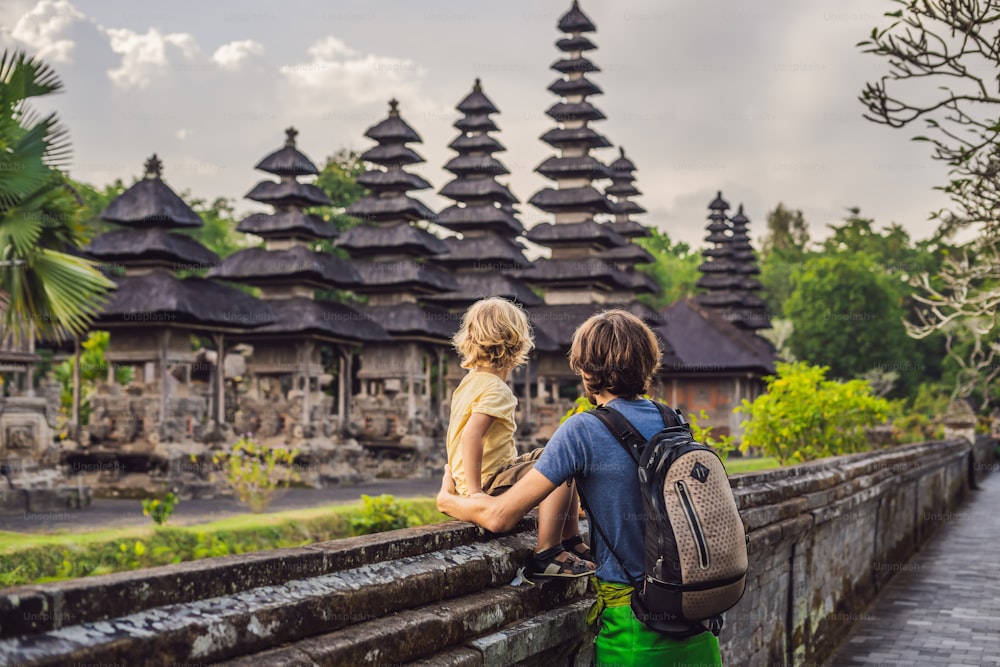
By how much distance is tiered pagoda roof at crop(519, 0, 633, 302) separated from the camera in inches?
1532

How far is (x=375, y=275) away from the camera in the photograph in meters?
34.3

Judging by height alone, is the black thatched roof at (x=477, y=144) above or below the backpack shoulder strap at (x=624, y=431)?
above

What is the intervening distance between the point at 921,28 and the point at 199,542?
33.2 feet

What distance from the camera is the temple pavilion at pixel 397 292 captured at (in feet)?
107

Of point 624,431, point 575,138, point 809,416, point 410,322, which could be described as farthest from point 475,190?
point 624,431

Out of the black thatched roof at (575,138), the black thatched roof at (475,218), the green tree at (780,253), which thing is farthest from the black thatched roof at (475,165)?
the green tree at (780,253)

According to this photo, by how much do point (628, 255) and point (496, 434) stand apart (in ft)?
143

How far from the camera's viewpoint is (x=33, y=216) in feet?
44.9

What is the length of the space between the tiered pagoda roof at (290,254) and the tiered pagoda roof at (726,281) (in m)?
31.1

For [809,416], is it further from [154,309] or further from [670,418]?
[154,309]

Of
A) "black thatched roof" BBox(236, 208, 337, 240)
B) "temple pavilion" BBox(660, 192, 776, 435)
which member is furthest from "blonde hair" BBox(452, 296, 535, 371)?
"temple pavilion" BBox(660, 192, 776, 435)

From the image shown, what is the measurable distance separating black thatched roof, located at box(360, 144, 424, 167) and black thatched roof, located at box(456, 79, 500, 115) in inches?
174

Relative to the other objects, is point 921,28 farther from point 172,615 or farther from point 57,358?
point 57,358

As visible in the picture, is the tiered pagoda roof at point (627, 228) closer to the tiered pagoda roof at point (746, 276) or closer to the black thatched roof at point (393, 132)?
the tiered pagoda roof at point (746, 276)
